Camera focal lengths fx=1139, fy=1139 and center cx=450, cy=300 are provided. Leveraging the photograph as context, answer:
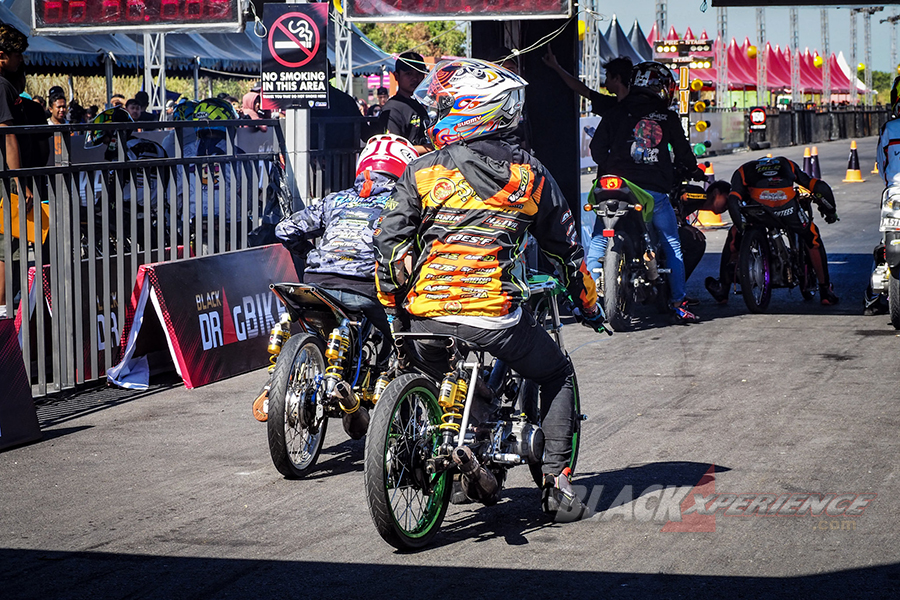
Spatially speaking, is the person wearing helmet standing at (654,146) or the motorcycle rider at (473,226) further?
the person wearing helmet standing at (654,146)

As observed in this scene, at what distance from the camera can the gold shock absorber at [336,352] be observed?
611 cm

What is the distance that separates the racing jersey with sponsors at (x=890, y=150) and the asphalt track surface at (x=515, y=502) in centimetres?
184

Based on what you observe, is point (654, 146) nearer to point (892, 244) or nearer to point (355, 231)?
point (892, 244)

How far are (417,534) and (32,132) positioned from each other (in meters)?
4.41

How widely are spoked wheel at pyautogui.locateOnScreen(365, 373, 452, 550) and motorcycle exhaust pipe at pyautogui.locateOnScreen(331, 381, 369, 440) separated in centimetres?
116

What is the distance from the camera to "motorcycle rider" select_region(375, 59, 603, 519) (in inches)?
188

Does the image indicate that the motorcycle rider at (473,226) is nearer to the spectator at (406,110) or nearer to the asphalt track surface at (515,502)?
the asphalt track surface at (515,502)

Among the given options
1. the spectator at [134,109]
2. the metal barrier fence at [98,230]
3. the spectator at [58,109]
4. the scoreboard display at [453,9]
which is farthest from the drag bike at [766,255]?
the spectator at [134,109]

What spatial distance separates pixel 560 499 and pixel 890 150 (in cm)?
632

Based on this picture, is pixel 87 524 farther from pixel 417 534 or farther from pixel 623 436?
pixel 623 436

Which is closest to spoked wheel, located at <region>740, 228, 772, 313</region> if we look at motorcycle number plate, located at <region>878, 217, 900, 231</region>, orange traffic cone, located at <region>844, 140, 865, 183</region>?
motorcycle number plate, located at <region>878, 217, 900, 231</region>

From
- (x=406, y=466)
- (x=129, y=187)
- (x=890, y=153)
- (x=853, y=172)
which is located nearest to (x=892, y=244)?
(x=890, y=153)

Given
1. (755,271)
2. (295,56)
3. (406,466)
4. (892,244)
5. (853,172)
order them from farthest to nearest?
(853,172) < (755,271) < (295,56) < (892,244) < (406,466)

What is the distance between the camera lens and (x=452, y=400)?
478 cm
